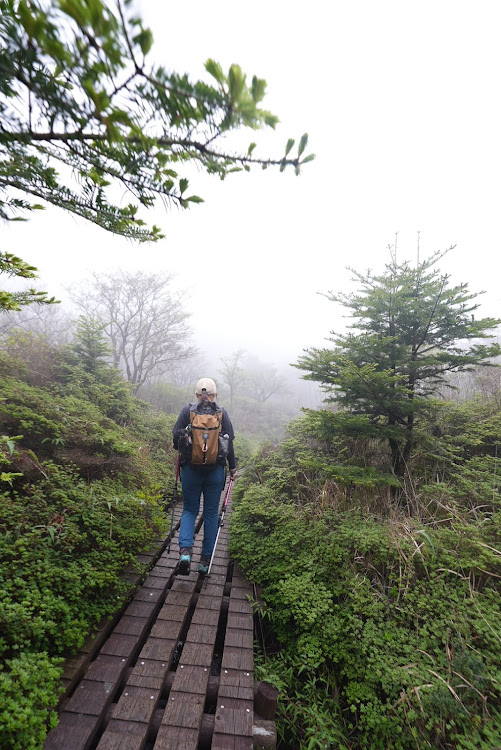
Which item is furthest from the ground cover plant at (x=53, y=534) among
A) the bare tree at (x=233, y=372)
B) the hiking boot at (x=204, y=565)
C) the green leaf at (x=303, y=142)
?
the bare tree at (x=233, y=372)

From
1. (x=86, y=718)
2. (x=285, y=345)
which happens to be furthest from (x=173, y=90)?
(x=285, y=345)

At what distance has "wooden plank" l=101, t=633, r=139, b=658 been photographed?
255 cm

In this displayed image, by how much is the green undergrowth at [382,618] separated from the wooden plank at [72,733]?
53.8 inches

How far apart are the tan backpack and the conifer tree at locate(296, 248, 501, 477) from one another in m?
1.97

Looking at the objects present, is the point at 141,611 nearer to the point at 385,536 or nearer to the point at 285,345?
the point at 385,536

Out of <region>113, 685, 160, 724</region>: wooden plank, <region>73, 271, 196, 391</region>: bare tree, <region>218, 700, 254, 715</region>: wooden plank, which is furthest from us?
<region>73, 271, 196, 391</region>: bare tree

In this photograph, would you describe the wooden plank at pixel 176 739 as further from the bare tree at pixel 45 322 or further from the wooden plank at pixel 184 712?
the bare tree at pixel 45 322

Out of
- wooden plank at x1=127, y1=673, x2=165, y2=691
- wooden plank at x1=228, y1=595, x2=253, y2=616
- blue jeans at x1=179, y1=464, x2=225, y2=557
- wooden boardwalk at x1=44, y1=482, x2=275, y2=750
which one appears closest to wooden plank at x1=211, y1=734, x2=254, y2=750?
wooden boardwalk at x1=44, y1=482, x2=275, y2=750

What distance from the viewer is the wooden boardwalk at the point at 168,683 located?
2020 mm

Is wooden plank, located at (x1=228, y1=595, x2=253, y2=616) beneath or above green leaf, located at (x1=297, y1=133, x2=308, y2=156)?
beneath

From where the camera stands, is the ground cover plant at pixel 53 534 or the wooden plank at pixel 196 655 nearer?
the ground cover plant at pixel 53 534

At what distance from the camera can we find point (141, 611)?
3047mm

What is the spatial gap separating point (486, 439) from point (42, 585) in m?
6.27

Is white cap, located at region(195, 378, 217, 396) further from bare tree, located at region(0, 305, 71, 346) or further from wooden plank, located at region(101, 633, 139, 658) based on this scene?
bare tree, located at region(0, 305, 71, 346)
